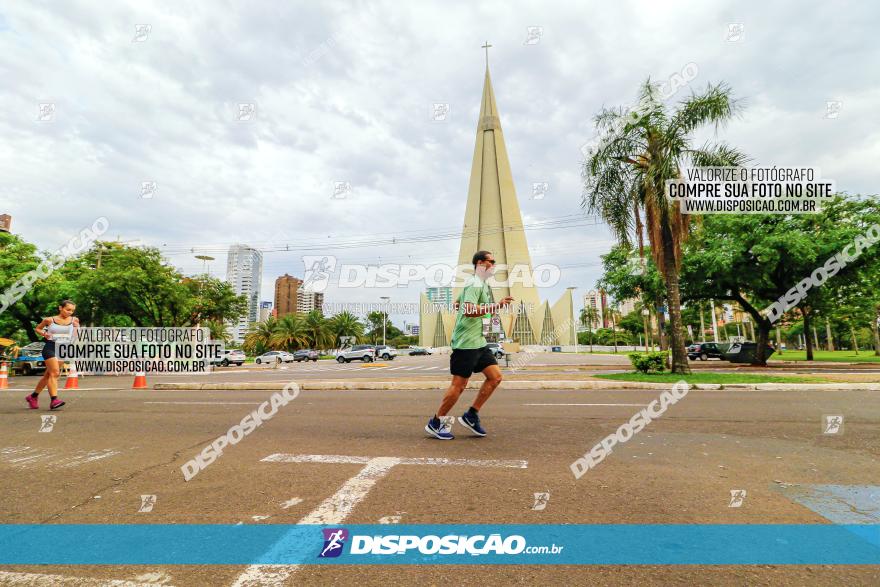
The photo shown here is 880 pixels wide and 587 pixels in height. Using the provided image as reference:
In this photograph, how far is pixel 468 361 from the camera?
477 centimetres

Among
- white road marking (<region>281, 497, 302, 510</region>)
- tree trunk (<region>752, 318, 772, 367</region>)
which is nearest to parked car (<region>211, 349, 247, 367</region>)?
tree trunk (<region>752, 318, 772, 367</region>)

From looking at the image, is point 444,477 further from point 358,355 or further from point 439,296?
point 439,296

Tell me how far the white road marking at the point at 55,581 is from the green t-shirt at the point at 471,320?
333 centimetres

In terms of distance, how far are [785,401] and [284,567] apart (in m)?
9.22

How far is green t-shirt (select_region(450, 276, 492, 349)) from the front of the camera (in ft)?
15.7

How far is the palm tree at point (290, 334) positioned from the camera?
58312 mm

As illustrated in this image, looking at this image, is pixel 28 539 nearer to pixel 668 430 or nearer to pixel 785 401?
pixel 668 430

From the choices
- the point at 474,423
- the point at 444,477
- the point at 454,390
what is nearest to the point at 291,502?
the point at 444,477

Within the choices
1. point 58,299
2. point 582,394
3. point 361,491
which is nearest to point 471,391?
point 582,394

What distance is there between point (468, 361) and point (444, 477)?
1591 mm

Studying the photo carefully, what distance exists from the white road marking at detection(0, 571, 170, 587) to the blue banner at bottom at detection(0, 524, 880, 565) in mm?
117

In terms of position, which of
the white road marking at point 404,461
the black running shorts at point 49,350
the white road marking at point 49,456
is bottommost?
the white road marking at point 404,461

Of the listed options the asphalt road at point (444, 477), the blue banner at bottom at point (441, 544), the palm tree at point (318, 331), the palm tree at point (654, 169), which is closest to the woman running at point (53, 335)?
the asphalt road at point (444, 477)

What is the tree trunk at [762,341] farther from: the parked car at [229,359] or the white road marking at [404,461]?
the parked car at [229,359]
